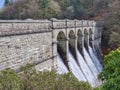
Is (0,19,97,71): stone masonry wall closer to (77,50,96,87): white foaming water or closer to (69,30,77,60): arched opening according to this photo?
(69,30,77,60): arched opening

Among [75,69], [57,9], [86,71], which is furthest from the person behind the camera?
[57,9]

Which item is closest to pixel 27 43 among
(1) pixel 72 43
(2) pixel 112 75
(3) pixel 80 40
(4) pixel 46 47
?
(4) pixel 46 47

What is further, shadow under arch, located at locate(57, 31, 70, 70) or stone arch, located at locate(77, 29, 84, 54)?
stone arch, located at locate(77, 29, 84, 54)

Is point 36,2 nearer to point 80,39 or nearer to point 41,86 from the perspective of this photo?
point 80,39

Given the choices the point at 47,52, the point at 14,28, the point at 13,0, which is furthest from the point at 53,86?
the point at 13,0

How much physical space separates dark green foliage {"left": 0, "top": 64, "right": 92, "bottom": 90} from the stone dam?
3.61 metres

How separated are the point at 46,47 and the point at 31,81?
11454mm

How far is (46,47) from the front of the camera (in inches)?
893

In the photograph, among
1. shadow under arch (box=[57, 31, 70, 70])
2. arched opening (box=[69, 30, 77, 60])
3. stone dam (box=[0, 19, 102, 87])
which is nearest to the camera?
stone dam (box=[0, 19, 102, 87])

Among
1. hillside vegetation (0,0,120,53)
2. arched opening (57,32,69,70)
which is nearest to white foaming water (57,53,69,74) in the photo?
arched opening (57,32,69,70)

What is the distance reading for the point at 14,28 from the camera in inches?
659

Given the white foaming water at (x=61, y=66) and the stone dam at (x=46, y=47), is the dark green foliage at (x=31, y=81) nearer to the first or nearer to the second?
the stone dam at (x=46, y=47)

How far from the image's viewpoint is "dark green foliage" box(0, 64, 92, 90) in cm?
1012

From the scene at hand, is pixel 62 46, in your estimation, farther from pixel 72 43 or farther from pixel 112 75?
pixel 112 75
